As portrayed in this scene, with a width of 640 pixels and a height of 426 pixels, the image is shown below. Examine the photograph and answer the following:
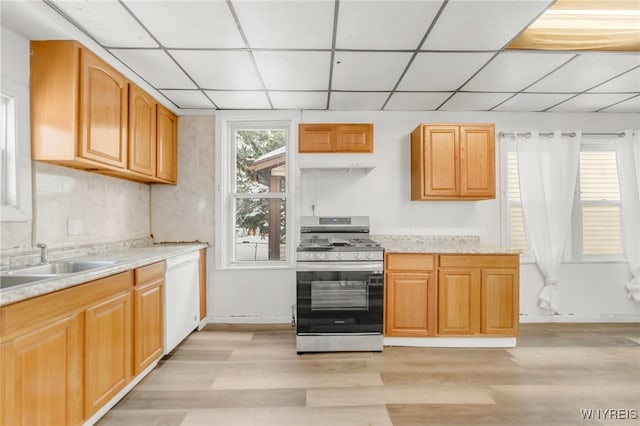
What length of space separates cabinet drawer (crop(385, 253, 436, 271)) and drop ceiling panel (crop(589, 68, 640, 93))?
2.16 metres

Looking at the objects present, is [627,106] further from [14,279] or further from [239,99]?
[14,279]

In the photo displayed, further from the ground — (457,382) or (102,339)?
(102,339)

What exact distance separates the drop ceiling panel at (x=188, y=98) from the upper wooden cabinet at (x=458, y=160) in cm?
222

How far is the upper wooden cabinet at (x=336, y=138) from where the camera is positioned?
3381 millimetres

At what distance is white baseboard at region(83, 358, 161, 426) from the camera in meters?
1.77

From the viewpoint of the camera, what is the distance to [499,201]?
3.67 metres

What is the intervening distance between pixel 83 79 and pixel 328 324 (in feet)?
8.30

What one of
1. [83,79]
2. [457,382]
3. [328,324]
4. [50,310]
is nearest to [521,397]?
[457,382]

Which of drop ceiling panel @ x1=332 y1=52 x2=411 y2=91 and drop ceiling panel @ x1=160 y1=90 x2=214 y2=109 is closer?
drop ceiling panel @ x1=332 y1=52 x2=411 y2=91

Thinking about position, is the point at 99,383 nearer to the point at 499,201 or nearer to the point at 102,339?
the point at 102,339

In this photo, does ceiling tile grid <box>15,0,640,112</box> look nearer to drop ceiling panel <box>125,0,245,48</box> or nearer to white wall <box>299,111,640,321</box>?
drop ceiling panel <box>125,0,245,48</box>

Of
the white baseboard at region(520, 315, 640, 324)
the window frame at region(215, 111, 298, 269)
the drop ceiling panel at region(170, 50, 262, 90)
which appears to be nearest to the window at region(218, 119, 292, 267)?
the window frame at region(215, 111, 298, 269)

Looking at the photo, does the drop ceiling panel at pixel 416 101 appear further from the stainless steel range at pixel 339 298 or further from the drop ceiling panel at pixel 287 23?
the stainless steel range at pixel 339 298

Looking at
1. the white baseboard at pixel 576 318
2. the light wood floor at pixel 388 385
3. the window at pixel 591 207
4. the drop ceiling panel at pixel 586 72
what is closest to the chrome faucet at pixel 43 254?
the light wood floor at pixel 388 385
